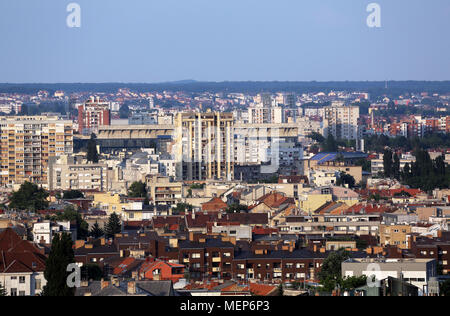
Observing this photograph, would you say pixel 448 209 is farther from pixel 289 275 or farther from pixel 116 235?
pixel 289 275

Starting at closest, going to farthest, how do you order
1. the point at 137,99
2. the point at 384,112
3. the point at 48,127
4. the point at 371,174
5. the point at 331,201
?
the point at 331,201 → the point at 371,174 → the point at 48,127 → the point at 384,112 → the point at 137,99

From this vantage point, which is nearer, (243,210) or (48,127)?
(243,210)

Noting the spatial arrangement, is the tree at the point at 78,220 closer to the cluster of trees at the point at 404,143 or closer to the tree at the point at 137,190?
the tree at the point at 137,190

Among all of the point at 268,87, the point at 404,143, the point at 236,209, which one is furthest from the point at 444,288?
the point at 268,87

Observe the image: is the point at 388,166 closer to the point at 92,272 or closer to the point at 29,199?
the point at 29,199

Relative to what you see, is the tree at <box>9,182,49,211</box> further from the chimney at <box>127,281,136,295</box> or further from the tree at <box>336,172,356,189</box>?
→ the chimney at <box>127,281,136,295</box>

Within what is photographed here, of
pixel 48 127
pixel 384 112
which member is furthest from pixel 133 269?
pixel 384 112

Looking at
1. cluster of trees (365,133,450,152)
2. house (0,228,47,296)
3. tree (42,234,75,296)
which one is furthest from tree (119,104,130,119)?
tree (42,234,75,296)
